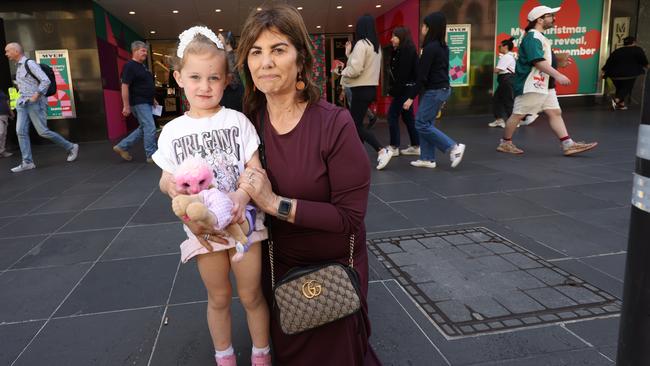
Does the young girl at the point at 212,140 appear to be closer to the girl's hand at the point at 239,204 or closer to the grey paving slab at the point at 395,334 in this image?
the girl's hand at the point at 239,204

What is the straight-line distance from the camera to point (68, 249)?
362 cm

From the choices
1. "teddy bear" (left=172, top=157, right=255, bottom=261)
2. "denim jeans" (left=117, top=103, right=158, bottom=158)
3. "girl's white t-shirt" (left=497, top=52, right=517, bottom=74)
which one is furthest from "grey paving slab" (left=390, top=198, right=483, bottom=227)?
"girl's white t-shirt" (left=497, top=52, right=517, bottom=74)

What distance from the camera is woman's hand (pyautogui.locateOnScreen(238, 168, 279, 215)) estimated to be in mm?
1563

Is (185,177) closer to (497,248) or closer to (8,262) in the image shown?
(497,248)

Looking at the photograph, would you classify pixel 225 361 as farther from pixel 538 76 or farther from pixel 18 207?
pixel 538 76

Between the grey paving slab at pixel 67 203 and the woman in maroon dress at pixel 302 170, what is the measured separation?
395cm

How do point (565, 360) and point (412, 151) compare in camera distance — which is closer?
point (565, 360)

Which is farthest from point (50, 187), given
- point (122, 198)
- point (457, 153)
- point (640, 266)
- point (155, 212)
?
point (640, 266)

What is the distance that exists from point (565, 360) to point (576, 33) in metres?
14.8

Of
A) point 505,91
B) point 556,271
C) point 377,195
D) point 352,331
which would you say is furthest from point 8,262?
point 505,91

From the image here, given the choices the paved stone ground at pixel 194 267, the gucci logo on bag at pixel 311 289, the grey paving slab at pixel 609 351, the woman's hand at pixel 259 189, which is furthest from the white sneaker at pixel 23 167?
the grey paving slab at pixel 609 351

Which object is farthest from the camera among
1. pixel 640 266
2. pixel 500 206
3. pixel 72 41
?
pixel 72 41

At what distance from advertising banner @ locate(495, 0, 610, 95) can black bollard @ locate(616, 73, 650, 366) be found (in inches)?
546

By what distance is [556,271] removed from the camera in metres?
2.83
